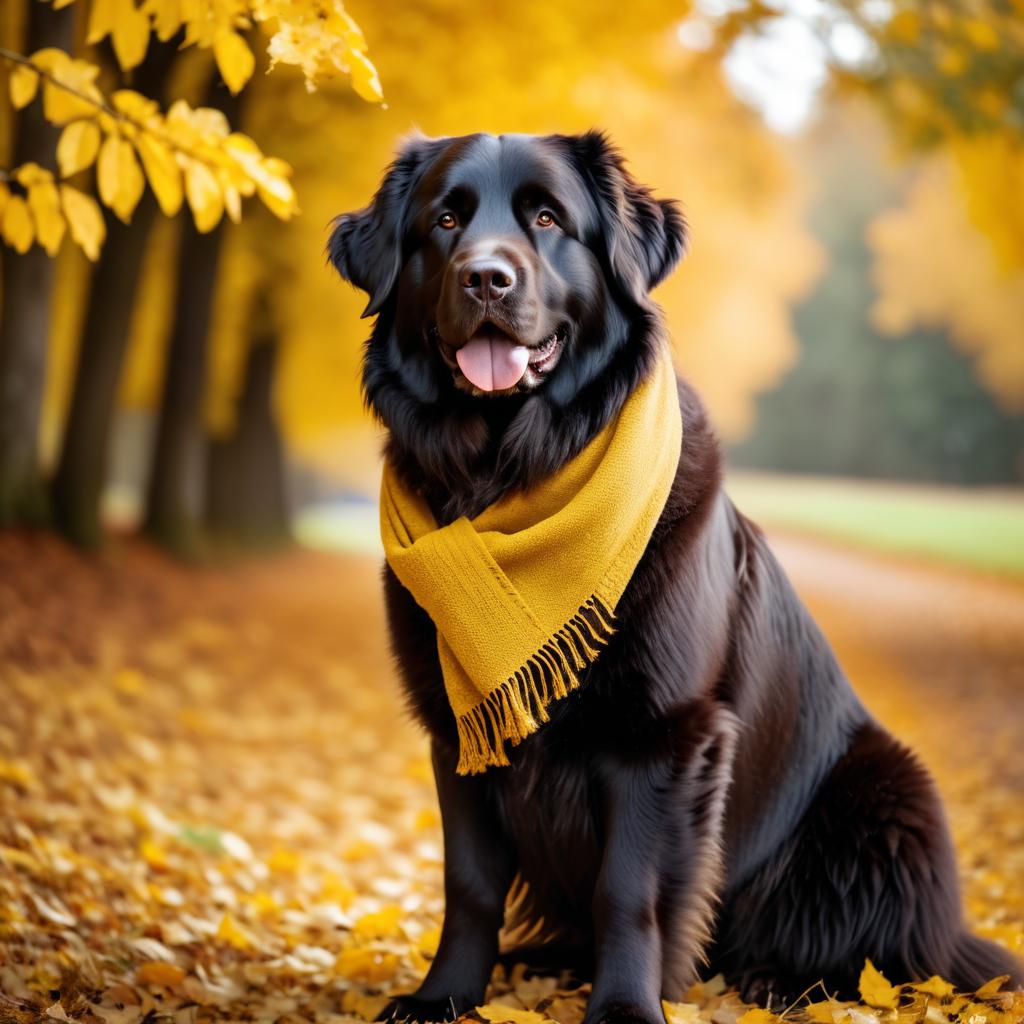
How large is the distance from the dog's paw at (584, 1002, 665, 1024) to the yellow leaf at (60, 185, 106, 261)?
2360 millimetres

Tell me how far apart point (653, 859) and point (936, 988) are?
0.82m

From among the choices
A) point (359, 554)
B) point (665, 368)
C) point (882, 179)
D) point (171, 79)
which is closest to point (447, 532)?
point (665, 368)

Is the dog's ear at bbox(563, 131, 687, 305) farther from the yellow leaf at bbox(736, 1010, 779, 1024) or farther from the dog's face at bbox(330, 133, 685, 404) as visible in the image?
the yellow leaf at bbox(736, 1010, 779, 1024)

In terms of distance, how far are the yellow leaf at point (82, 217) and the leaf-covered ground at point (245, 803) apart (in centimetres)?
188

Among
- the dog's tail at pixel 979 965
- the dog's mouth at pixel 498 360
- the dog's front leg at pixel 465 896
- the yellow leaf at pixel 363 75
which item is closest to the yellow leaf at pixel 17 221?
the yellow leaf at pixel 363 75

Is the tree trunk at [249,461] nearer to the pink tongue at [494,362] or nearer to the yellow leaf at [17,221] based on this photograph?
the yellow leaf at [17,221]

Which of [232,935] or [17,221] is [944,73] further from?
[232,935]

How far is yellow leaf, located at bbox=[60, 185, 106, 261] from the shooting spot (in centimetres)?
324

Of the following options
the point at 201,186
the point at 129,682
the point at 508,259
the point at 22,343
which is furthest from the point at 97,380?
the point at 508,259

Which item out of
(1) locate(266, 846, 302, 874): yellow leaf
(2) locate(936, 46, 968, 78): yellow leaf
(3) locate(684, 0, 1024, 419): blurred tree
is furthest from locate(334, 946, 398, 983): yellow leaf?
(2) locate(936, 46, 968, 78): yellow leaf

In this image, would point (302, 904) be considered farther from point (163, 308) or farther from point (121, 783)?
point (163, 308)

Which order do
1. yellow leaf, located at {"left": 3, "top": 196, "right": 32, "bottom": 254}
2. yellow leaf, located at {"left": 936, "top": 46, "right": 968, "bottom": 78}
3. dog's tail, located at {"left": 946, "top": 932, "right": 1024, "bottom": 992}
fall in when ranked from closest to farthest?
dog's tail, located at {"left": 946, "top": 932, "right": 1024, "bottom": 992}
yellow leaf, located at {"left": 3, "top": 196, "right": 32, "bottom": 254}
yellow leaf, located at {"left": 936, "top": 46, "right": 968, "bottom": 78}

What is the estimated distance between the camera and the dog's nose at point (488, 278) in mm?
2701

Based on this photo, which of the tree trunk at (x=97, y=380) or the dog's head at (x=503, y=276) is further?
the tree trunk at (x=97, y=380)
